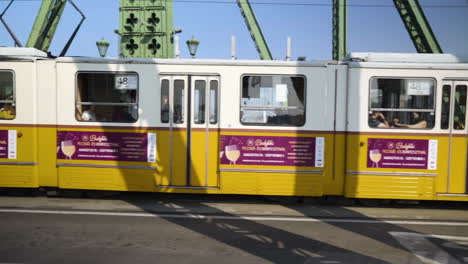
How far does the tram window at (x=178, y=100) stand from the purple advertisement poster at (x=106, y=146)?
597 mm

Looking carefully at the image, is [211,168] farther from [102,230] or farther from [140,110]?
[102,230]

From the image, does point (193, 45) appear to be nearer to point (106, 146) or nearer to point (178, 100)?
point (178, 100)

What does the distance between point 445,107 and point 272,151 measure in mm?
3508

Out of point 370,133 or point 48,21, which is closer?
point 370,133

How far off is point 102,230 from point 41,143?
10.5 feet

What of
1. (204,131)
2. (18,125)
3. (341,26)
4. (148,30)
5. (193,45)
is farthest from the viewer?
(148,30)

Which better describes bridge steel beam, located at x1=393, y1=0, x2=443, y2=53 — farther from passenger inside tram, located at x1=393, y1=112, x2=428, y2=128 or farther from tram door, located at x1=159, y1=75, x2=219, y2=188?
tram door, located at x1=159, y1=75, x2=219, y2=188

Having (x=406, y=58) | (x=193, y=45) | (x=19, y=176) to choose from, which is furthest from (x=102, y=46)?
(x=406, y=58)

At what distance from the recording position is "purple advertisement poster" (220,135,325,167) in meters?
8.26

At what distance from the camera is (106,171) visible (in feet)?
28.0

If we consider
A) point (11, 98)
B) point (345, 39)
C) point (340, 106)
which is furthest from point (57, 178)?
point (345, 39)

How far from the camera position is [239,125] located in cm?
834

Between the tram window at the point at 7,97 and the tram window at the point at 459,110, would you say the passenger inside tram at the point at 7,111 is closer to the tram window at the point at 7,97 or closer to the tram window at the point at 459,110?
the tram window at the point at 7,97

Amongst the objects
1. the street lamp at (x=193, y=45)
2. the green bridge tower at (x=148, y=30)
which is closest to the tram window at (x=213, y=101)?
the street lamp at (x=193, y=45)
